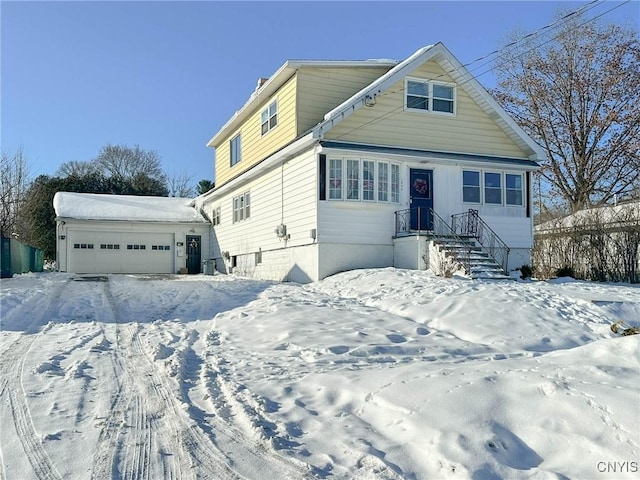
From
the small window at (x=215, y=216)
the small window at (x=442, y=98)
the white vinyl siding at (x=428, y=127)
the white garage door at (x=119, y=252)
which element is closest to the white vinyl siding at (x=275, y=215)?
the white vinyl siding at (x=428, y=127)

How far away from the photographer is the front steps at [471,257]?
14.0 m

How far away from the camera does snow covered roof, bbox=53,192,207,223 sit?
84.6 feet

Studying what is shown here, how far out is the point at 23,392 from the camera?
18.2 ft

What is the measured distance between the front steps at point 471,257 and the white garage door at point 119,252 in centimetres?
1573

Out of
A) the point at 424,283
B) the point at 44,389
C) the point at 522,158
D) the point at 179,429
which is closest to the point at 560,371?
the point at 179,429

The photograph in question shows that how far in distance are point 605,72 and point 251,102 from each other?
19.8 metres

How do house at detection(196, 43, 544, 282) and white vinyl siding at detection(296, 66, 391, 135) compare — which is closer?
house at detection(196, 43, 544, 282)

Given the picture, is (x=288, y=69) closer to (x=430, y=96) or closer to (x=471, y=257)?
(x=430, y=96)

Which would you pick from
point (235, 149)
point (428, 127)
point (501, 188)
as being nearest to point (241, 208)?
point (235, 149)

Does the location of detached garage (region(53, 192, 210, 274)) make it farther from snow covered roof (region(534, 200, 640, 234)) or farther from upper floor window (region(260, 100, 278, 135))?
snow covered roof (region(534, 200, 640, 234))

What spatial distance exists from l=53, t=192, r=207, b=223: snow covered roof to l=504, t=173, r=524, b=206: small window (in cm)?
1524

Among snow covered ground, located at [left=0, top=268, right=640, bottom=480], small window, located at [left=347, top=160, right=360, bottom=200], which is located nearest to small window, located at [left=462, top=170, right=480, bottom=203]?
small window, located at [left=347, top=160, right=360, bottom=200]

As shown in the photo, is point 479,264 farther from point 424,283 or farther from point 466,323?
point 466,323

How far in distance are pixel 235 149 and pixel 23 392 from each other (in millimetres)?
19424
